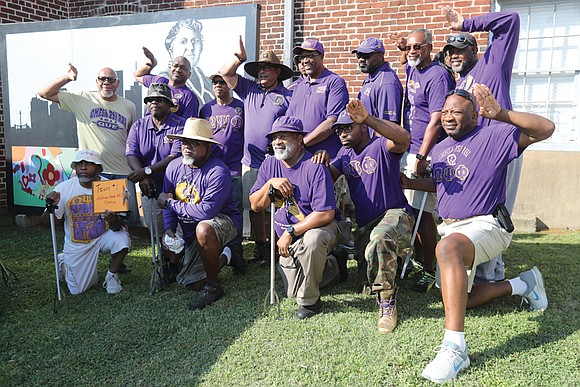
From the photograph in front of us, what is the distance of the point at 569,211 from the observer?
711 cm

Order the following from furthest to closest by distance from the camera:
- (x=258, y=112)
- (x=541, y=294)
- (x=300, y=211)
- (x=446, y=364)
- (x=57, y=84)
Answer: (x=57, y=84) → (x=258, y=112) → (x=300, y=211) → (x=541, y=294) → (x=446, y=364)

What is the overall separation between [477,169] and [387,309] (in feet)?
3.92

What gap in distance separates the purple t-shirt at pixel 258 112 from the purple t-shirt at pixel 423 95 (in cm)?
127

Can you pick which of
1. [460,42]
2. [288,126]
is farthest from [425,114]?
[288,126]

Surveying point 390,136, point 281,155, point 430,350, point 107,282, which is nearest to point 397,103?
point 390,136

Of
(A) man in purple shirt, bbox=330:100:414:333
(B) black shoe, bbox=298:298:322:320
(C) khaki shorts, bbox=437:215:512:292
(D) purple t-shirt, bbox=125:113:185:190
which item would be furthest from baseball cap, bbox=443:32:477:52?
(D) purple t-shirt, bbox=125:113:185:190

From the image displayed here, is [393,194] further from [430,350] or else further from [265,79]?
[265,79]

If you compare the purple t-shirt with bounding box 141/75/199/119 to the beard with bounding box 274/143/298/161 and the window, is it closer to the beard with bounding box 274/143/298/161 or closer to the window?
the beard with bounding box 274/143/298/161

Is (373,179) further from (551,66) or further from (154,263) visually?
(551,66)

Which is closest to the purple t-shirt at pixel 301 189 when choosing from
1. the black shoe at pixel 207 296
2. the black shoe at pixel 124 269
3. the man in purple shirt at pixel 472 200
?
the black shoe at pixel 207 296

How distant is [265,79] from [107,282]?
101 inches

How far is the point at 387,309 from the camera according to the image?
3.54 metres

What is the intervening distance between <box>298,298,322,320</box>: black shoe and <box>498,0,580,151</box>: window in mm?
5032

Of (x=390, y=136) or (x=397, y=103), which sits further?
(x=397, y=103)
